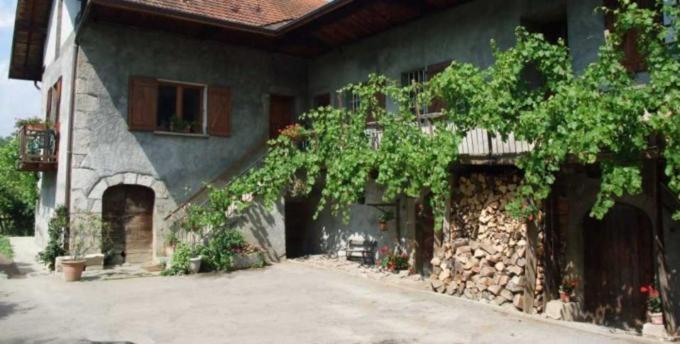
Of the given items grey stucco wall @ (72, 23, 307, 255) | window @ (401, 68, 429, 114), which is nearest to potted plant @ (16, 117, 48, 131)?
grey stucco wall @ (72, 23, 307, 255)

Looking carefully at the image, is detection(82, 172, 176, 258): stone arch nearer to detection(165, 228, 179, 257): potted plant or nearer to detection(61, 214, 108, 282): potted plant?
detection(61, 214, 108, 282): potted plant

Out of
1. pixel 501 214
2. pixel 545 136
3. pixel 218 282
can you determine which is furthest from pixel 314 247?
pixel 545 136

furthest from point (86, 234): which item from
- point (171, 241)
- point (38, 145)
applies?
point (38, 145)

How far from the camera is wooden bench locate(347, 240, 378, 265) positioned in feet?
39.4

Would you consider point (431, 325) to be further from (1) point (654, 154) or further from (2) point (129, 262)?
(2) point (129, 262)

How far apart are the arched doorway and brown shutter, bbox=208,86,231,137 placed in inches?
89.3

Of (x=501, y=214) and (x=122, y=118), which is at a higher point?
(x=122, y=118)

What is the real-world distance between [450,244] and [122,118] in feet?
26.0

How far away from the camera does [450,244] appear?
949 centimetres

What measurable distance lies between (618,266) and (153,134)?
10.1 m

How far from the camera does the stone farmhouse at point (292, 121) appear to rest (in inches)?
336

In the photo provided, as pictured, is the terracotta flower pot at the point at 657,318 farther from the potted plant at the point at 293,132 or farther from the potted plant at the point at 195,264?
the potted plant at the point at 195,264

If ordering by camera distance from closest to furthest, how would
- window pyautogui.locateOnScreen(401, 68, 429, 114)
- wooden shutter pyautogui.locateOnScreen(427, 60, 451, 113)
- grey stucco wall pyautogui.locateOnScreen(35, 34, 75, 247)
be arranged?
wooden shutter pyautogui.locateOnScreen(427, 60, 451, 113), window pyautogui.locateOnScreen(401, 68, 429, 114), grey stucco wall pyautogui.locateOnScreen(35, 34, 75, 247)

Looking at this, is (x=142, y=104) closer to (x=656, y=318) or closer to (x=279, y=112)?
(x=279, y=112)
